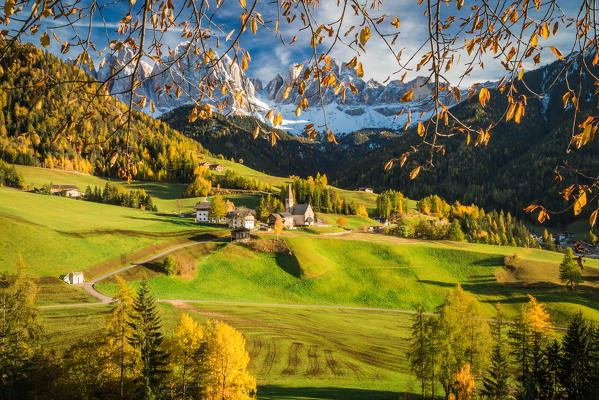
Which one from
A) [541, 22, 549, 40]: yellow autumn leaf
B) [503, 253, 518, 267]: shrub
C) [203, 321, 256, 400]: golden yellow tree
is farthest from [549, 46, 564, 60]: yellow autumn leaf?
[503, 253, 518, 267]: shrub

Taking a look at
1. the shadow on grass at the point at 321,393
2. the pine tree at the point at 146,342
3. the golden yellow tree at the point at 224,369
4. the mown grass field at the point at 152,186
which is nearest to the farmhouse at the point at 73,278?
the pine tree at the point at 146,342

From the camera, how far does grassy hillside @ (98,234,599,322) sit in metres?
51.7

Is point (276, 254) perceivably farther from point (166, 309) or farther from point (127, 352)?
point (127, 352)

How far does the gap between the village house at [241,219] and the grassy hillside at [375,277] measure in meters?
15.5

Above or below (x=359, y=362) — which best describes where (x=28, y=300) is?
above

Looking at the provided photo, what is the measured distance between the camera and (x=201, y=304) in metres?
44.9

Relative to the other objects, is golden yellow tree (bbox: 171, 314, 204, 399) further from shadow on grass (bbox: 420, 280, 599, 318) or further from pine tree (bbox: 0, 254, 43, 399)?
shadow on grass (bbox: 420, 280, 599, 318)

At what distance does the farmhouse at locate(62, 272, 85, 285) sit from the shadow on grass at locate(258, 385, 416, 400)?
1317 inches

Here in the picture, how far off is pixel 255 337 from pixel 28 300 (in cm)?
2123

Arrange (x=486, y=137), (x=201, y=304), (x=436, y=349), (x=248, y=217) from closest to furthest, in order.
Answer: (x=486, y=137) < (x=436, y=349) < (x=201, y=304) < (x=248, y=217)

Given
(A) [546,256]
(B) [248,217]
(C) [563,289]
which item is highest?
(B) [248,217]

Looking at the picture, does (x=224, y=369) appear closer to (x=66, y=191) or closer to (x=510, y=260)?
(x=510, y=260)

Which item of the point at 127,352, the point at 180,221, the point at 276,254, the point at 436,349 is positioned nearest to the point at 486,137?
the point at 436,349

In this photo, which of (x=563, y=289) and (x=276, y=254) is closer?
(x=563, y=289)
